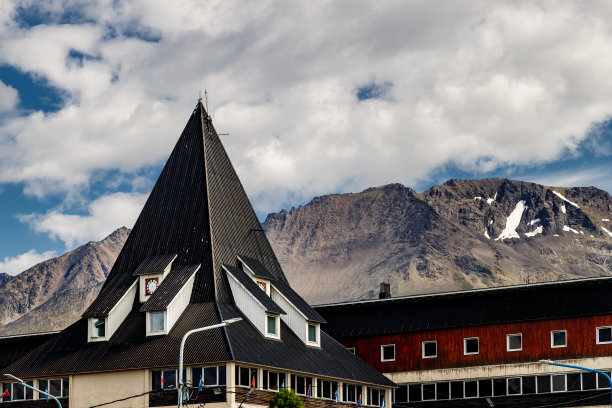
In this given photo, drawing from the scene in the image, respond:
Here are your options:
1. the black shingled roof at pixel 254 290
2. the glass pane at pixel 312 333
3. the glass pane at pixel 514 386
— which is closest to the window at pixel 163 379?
the black shingled roof at pixel 254 290

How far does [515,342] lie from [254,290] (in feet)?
71.2

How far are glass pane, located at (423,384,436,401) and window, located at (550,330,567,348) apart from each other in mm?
10200

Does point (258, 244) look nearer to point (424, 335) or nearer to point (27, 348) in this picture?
point (424, 335)

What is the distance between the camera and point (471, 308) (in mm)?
81625

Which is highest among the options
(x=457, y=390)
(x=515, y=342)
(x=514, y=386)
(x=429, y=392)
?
(x=515, y=342)

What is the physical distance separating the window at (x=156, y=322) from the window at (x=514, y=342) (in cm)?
2761

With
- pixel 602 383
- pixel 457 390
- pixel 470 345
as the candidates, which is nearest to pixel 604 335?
pixel 602 383

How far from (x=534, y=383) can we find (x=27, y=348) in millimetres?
40660

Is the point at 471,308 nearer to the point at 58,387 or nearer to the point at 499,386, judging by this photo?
the point at 499,386

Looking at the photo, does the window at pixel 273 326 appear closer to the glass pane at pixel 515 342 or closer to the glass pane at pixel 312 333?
the glass pane at pixel 312 333

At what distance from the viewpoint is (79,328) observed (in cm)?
7200

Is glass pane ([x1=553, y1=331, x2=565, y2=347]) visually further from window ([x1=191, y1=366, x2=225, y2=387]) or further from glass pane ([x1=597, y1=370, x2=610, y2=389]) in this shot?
window ([x1=191, y1=366, x2=225, y2=387])

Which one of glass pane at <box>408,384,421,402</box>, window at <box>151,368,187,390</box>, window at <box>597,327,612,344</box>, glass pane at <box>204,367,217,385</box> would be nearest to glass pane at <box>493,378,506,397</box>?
glass pane at <box>408,384,421,402</box>

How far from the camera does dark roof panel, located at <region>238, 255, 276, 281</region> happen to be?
7400cm
